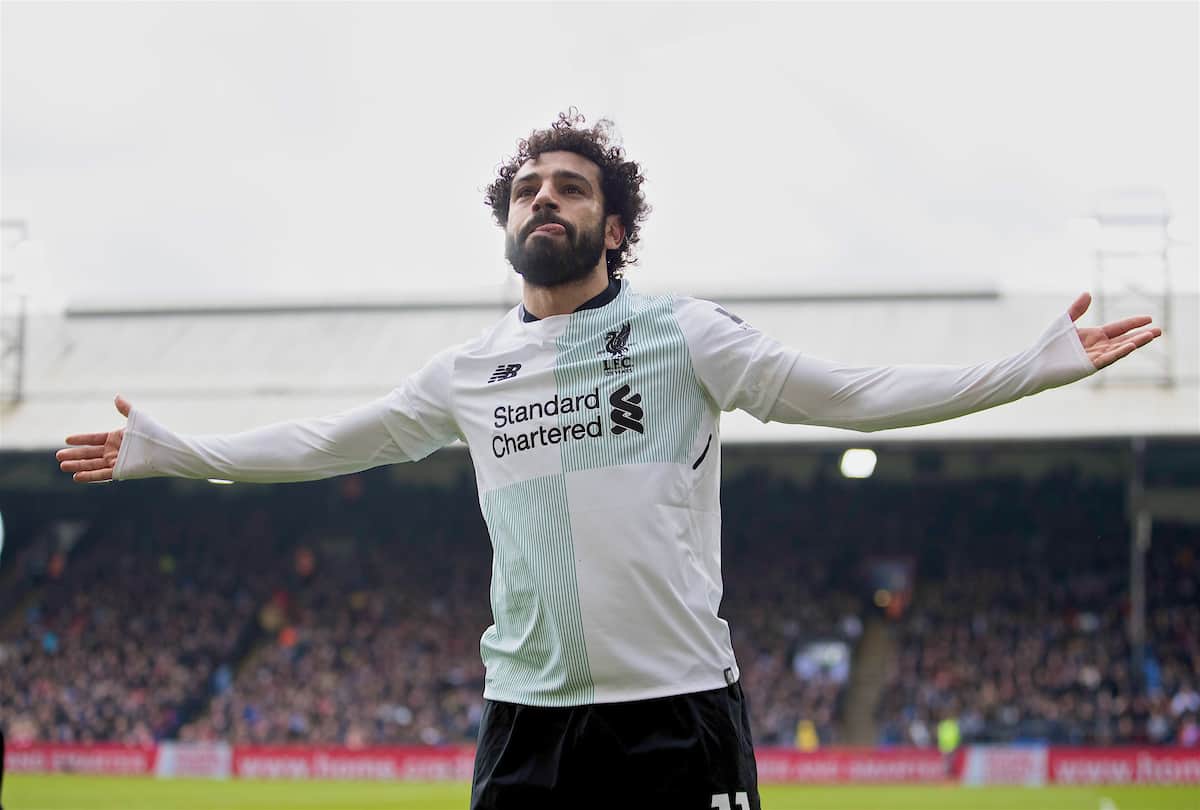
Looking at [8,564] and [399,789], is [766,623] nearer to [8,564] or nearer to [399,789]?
[399,789]

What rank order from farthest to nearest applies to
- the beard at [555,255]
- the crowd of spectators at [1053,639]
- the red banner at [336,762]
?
1. the red banner at [336,762]
2. the crowd of spectators at [1053,639]
3. the beard at [555,255]

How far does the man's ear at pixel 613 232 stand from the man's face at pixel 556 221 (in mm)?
56

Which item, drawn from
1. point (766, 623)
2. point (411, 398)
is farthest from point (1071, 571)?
point (411, 398)

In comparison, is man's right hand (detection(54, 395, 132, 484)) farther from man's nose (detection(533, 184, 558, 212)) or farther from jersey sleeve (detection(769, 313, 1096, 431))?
jersey sleeve (detection(769, 313, 1096, 431))

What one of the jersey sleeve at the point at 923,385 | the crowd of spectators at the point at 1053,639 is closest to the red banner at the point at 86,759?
the crowd of spectators at the point at 1053,639

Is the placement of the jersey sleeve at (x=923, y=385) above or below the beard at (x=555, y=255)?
below

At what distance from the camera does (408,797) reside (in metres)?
23.2

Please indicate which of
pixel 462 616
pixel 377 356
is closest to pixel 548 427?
pixel 462 616

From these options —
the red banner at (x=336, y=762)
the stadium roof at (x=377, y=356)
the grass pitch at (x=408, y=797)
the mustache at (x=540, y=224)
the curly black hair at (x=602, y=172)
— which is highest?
the stadium roof at (x=377, y=356)

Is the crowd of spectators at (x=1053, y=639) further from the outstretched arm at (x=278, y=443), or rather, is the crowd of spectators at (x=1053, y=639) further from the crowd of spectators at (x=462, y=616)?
the outstretched arm at (x=278, y=443)

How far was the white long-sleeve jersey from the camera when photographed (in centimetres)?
350

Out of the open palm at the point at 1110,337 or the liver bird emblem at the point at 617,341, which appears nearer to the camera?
the open palm at the point at 1110,337

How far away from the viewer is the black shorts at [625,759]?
11.2ft

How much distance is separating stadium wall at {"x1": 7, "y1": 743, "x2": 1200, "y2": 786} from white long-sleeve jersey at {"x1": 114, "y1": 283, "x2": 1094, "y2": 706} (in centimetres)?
2223
